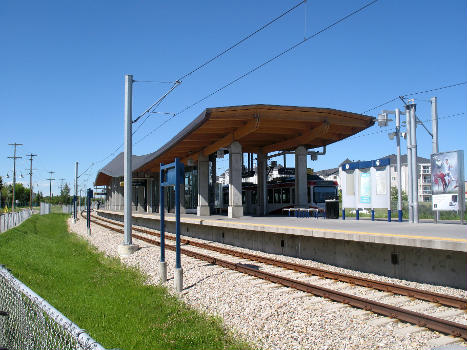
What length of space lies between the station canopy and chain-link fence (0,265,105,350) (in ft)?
51.2

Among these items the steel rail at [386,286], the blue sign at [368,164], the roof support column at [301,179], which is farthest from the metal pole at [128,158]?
the roof support column at [301,179]

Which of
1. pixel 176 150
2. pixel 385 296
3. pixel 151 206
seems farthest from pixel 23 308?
pixel 151 206

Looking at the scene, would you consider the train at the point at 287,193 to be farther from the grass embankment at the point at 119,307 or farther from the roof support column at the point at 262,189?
the grass embankment at the point at 119,307

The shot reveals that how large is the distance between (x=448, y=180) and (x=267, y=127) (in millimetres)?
9802

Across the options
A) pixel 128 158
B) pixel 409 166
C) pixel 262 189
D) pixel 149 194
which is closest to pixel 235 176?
pixel 262 189

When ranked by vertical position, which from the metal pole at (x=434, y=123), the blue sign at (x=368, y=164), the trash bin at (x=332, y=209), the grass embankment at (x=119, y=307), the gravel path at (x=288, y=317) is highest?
the metal pole at (x=434, y=123)

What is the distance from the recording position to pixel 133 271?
11.8 meters

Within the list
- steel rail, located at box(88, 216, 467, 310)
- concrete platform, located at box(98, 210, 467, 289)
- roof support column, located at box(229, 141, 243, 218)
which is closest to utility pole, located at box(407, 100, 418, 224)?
concrete platform, located at box(98, 210, 467, 289)

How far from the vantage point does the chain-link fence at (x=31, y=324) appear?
2837 millimetres

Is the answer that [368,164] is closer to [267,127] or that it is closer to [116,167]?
[267,127]

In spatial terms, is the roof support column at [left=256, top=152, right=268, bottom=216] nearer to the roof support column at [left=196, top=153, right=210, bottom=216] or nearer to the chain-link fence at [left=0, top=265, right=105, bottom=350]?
the roof support column at [left=196, top=153, right=210, bottom=216]

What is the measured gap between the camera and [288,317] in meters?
7.14

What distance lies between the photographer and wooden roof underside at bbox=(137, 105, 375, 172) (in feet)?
67.7

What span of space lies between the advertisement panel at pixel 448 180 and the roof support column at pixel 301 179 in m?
9.79
